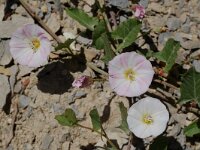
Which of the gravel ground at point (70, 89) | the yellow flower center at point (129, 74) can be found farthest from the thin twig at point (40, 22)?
the yellow flower center at point (129, 74)

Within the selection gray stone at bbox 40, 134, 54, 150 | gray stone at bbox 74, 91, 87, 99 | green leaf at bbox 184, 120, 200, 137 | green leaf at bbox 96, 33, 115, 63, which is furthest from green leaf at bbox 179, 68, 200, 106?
gray stone at bbox 40, 134, 54, 150

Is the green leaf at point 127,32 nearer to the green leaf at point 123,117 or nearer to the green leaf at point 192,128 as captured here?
the green leaf at point 123,117

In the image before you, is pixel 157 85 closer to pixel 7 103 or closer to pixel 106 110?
pixel 106 110

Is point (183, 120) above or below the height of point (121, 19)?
below

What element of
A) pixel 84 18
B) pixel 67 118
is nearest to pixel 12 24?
pixel 84 18

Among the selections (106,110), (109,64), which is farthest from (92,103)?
(109,64)
